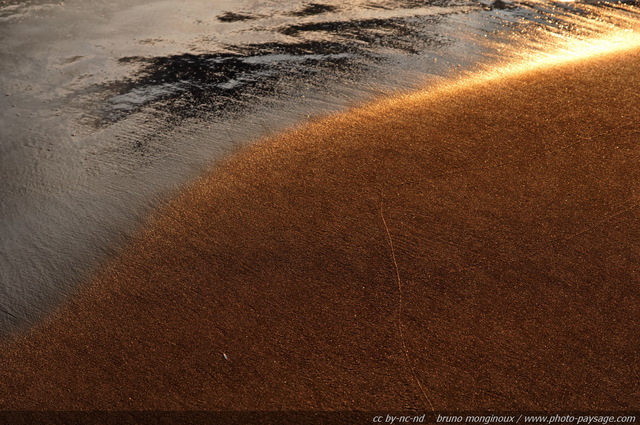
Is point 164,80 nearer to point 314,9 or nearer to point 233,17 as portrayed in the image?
point 233,17

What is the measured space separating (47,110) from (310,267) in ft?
9.18

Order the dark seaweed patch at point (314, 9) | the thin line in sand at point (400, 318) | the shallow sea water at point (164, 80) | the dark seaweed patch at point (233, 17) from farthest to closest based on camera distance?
the dark seaweed patch at point (314, 9), the dark seaweed patch at point (233, 17), the shallow sea water at point (164, 80), the thin line in sand at point (400, 318)

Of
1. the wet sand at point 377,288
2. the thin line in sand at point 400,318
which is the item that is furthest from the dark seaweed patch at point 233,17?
the thin line in sand at point 400,318

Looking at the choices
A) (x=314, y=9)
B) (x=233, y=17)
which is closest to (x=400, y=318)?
(x=233, y=17)

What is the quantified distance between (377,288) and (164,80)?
3.07 meters

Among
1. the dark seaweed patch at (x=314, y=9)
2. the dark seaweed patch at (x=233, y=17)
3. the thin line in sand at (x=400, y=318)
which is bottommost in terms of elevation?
the thin line in sand at (x=400, y=318)

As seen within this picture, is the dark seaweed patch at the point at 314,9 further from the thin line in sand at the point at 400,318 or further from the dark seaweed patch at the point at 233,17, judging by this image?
the thin line in sand at the point at 400,318

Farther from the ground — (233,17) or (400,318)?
(233,17)

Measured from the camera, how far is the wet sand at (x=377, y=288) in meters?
2.07

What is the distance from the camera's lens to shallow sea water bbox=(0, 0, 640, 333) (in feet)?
9.90

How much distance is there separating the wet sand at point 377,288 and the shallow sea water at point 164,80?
294 mm

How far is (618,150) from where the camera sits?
3279 millimetres

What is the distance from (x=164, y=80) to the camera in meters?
4.71

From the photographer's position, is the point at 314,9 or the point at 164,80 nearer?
the point at 164,80
